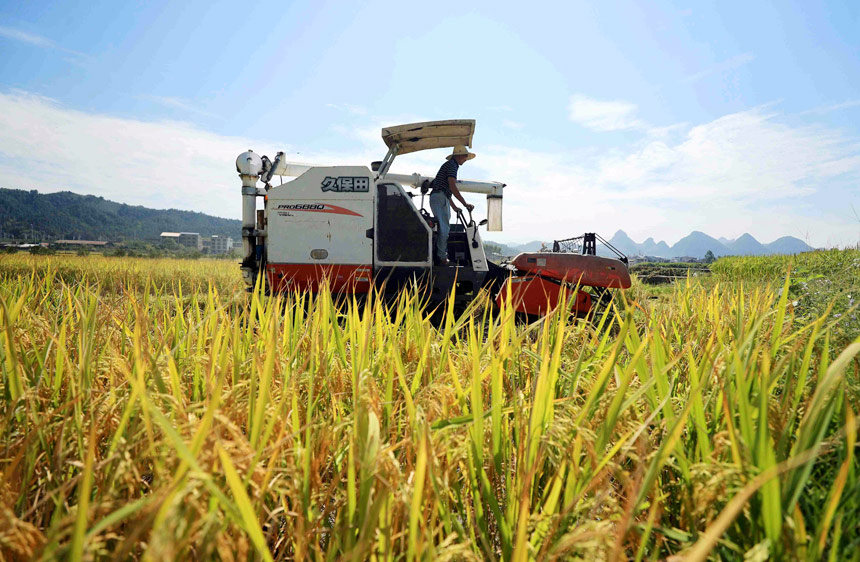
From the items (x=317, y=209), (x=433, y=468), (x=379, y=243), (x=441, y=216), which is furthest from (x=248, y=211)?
(x=433, y=468)

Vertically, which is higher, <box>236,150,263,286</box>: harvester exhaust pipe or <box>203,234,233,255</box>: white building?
<box>203,234,233,255</box>: white building

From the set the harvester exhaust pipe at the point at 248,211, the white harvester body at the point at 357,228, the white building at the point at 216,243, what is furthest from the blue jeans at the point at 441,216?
the white building at the point at 216,243

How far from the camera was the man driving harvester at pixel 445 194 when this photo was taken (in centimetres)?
563

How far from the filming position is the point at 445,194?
5688 millimetres

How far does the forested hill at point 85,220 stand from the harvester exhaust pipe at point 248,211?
6346 centimetres

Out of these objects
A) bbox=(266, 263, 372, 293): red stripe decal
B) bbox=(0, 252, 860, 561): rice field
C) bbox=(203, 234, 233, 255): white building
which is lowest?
bbox=(0, 252, 860, 561): rice field

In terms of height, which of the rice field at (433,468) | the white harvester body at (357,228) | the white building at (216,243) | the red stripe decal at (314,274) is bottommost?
the rice field at (433,468)

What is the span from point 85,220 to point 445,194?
11832 centimetres

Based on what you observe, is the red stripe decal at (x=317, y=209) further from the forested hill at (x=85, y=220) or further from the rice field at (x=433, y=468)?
the forested hill at (x=85, y=220)

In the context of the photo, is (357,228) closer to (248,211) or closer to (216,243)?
(248,211)

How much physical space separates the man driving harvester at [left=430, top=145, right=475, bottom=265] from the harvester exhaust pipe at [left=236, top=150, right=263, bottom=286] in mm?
2578

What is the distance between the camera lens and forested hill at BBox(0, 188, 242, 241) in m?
75.7

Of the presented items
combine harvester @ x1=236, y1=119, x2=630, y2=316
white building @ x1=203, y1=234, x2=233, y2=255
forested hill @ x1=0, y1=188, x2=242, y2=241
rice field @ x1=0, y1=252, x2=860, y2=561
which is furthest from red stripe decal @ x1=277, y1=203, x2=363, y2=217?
white building @ x1=203, y1=234, x2=233, y2=255

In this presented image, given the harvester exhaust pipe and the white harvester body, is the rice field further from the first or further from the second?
the harvester exhaust pipe
